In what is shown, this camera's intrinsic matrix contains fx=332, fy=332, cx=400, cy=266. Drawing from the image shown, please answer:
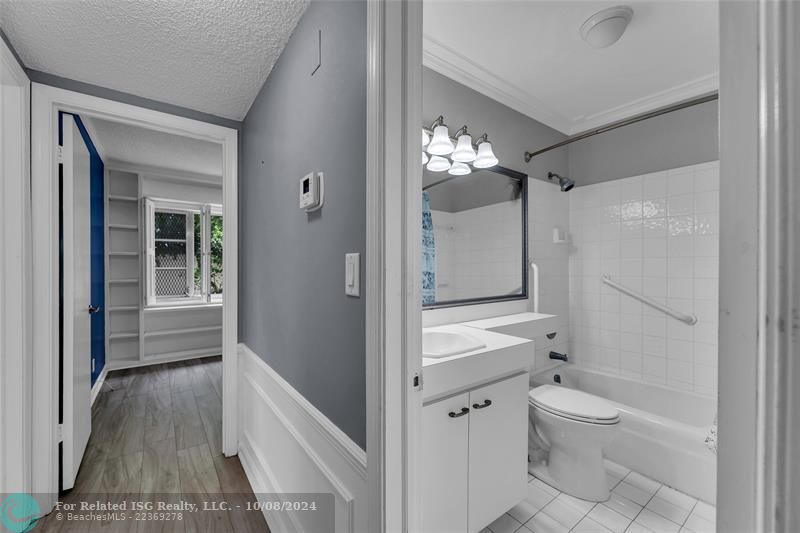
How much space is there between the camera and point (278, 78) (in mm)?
1516

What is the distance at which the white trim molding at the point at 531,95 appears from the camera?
185 cm

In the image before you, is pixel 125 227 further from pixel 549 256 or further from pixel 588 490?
pixel 588 490

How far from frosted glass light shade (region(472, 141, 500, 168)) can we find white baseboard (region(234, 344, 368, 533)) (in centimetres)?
156

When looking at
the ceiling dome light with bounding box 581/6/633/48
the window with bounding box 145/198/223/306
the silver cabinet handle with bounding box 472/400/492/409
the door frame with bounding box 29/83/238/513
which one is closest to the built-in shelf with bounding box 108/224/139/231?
the window with bounding box 145/198/223/306

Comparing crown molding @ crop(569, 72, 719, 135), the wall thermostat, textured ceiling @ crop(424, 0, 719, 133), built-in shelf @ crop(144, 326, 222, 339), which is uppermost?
A: textured ceiling @ crop(424, 0, 719, 133)

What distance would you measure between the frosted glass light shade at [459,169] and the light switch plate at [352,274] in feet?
3.99

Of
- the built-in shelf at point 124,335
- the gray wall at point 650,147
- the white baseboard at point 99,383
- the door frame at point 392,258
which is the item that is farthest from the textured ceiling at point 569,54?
the built-in shelf at point 124,335

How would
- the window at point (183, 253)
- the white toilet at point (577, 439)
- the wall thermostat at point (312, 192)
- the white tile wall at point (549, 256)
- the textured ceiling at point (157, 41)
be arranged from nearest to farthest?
→ the wall thermostat at point (312, 192) → the textured ceiling at point (157, 41) → the white toilet at point (577, 439) → the white tile wall at point (549, 256) → the window at point (183, 253)

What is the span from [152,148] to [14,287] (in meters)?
2.04

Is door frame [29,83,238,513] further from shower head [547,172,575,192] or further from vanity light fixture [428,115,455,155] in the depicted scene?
shower head [547,172,575,192]

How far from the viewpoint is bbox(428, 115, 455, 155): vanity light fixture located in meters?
1.69

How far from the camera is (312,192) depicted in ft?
3.66

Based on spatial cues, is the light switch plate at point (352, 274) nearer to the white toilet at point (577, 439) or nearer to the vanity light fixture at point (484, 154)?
the vanity light fixture at point (484, 154)

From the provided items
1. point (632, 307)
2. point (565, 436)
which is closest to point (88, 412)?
point (565, 436)
